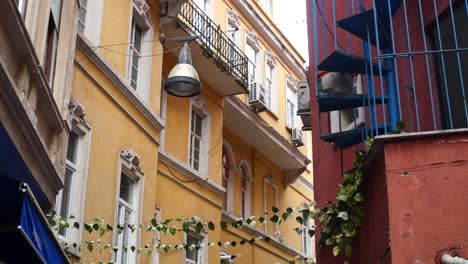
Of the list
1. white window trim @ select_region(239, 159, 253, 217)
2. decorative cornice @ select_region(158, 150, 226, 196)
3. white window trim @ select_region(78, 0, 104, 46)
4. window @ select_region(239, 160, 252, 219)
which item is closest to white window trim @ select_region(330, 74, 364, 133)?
white window trim @ select_region(78, 0, 104, 46)

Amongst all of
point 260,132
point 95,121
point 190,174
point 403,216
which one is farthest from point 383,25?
point 260,132

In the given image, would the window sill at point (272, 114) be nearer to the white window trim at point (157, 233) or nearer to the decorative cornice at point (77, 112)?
the white window trim at point (157, 233)

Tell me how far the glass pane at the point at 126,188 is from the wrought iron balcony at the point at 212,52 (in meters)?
4.55

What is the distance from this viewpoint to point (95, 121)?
14.2 meters

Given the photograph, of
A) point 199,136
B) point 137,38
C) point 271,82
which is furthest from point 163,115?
point 271,82

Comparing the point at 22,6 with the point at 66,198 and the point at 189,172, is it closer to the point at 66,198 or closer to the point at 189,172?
the point at 66,198

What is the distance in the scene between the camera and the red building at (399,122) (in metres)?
7.12

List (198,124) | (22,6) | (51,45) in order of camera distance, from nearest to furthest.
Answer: (22,6) < (51,45) < (198,124)

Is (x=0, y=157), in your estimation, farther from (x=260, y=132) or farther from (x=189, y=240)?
(x=260, y=132)

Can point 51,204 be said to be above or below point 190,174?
below

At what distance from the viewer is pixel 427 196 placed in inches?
284

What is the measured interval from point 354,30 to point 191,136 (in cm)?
1057

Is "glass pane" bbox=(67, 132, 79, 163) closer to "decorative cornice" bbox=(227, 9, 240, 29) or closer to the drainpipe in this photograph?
the drainpipe

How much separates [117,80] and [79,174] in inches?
100
